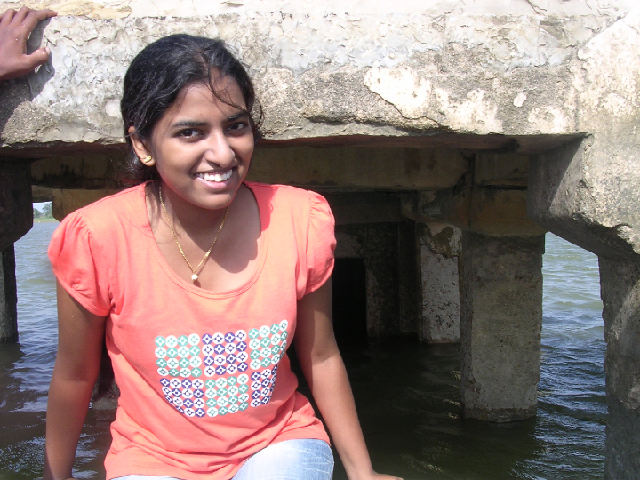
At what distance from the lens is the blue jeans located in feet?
4.58

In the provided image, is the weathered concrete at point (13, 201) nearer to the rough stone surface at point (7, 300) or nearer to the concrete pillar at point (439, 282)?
the concrete pillar at point (439, 282)

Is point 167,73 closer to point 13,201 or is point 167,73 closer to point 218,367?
point 218,367

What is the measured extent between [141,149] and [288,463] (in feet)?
2.75

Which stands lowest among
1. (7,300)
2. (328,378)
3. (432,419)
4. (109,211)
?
(7,300)

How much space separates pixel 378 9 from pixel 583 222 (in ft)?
2.92

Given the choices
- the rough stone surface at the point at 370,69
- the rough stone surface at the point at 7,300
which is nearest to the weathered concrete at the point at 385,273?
the rough stone surface at the point at 7,300

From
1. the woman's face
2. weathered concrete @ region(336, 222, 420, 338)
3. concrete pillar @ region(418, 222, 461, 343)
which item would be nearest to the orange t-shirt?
the woman's face

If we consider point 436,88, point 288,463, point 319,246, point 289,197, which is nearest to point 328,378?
point 288,463

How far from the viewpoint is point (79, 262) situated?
1.36 meters

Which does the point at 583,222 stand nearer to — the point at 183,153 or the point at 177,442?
the point at 183,153

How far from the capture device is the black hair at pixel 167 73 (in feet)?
4.37

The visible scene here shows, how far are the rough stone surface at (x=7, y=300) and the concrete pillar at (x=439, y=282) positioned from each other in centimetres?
446

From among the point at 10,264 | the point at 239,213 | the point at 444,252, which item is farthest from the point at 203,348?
the point at 10,264

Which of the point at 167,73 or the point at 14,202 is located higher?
the point at 167,73
